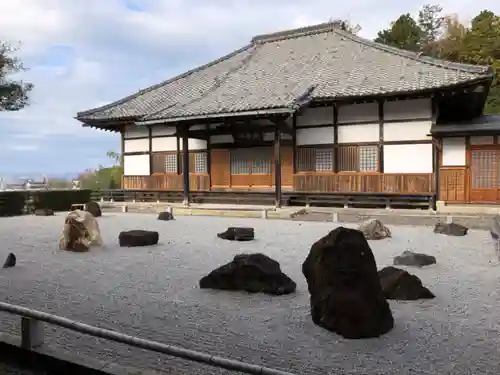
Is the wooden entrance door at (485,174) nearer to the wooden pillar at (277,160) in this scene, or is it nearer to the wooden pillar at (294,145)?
the wooden pillar at (294,145)

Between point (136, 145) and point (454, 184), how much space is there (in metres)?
12.6

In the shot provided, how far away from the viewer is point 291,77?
16.8 meters

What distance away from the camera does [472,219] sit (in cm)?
1129

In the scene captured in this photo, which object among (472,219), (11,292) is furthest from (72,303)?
(472,219)

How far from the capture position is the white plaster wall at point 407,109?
1381 centimetres

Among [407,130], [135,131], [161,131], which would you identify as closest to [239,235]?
[407,130]

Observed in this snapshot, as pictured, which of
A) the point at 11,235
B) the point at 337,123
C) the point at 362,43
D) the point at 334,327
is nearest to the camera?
the point at 334,327

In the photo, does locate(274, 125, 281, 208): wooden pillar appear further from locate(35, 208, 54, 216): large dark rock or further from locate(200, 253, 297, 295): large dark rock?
locate(200, 253, 297, 295): large dark rock

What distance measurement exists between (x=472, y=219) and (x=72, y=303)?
33.2ft

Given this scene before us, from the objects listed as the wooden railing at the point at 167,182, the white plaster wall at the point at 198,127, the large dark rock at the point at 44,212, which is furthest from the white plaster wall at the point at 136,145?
the large dark rock at the point at 44,212

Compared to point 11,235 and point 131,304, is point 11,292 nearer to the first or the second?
point 131,304

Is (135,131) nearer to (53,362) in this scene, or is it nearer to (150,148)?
(150,148)

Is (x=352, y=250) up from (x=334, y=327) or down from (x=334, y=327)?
up

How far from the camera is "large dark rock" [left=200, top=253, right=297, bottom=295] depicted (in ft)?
16.7
